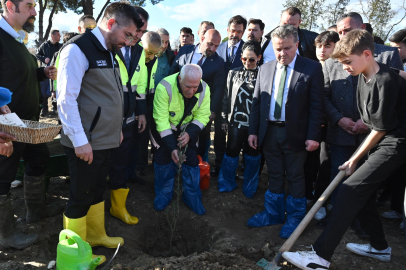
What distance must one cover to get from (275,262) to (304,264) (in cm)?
25

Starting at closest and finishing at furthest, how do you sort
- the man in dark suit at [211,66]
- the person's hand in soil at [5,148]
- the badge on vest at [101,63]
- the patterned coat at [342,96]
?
the person's hand in soil at [5,148] < the badge on vest at [101,63] < the patterned coat at [342,96] < the man in dark suit at [211,66]

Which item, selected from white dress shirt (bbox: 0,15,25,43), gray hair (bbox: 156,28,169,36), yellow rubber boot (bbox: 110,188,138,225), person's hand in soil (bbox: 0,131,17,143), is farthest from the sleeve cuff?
gray hair (bbox: 156,28,169,36)

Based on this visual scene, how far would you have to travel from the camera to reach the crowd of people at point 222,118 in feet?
8.20

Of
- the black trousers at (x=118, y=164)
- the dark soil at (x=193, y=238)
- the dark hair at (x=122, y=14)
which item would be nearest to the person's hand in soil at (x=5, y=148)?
the dark soil at (x=193, y=238)

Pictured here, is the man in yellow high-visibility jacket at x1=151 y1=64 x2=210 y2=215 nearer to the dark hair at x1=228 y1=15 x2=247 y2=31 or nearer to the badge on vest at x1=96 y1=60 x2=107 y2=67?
the badge on vest at x1=96 y1=60 x2=107 y2=67

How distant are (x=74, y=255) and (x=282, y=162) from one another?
2355mm

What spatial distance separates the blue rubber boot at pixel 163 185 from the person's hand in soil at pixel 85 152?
1.50 m

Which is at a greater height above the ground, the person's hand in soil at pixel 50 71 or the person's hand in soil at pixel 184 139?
the person's hand in soil at pixel 50 71

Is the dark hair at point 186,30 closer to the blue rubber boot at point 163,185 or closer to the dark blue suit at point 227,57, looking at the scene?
the dark blue suit at point 227,57

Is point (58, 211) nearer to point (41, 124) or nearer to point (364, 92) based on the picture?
point (41, 124)

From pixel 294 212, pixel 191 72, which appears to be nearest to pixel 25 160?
pixel 191 72

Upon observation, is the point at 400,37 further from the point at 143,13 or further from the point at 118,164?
the point at 118,164

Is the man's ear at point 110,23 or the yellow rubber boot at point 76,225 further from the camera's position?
the yellow rubber boot at point 76,225

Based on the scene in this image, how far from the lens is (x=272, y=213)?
11.7ft
